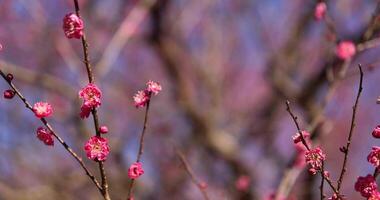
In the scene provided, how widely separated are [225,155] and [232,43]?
8.35 ft

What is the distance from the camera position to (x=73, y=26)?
4.92ft

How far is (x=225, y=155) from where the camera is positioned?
531 centimetres

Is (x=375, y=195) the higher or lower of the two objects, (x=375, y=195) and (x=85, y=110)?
the lower

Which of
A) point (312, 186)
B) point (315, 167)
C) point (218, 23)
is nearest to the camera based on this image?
point (315, 167)

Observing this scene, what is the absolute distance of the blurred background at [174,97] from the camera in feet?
16.3

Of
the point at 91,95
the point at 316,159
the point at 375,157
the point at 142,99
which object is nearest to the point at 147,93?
the point at 142,99

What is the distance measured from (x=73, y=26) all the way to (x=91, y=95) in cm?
19

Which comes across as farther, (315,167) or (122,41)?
(122,41)

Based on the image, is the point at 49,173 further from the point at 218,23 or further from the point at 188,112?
the point at 218,23

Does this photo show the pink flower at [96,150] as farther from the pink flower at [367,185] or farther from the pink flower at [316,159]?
the pink flower at [367,185]

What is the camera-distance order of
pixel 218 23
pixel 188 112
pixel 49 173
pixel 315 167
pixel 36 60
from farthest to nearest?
pixel 36 60 → pixel 218 23 → pixel 49 173 → pixel 188 112 → pixel 315 167

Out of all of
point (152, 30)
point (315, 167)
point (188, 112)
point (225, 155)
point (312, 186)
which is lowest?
point (315, 167)

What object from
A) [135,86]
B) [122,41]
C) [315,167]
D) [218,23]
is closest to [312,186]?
[122,41]

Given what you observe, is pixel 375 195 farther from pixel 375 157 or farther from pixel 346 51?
pixel 346 51
